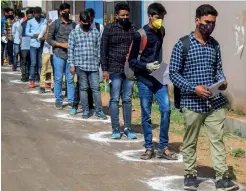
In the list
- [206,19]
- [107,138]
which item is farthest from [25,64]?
[206,19]

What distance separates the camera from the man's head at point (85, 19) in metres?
10.4

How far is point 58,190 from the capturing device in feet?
21.2

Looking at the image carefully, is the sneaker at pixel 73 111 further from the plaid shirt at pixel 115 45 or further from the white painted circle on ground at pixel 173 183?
the white painted circle on ground at pixel 173 183

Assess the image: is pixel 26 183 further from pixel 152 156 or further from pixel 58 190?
pixel 152 156

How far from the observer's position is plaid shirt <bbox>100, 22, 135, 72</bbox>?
9.14 m

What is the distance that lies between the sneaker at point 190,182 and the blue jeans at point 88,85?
172 inches

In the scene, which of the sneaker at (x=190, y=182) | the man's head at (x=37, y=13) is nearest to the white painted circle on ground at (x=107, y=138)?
the sneaker at (x=190, y=182)

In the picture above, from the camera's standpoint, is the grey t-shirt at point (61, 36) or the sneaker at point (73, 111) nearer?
the sneaker at point (73, 111)

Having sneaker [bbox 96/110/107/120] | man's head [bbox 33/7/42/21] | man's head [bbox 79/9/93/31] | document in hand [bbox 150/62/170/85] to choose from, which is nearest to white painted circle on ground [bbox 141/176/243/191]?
document in hand [bbox 150/62/170/85]

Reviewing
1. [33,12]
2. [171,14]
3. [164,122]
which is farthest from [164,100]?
[33,12]

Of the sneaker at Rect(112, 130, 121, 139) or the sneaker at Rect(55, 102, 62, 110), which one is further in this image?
the sneaker at Rect(55, 102, 62, 110)

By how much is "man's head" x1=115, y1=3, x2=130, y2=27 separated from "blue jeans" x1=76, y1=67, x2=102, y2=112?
173 centimetres

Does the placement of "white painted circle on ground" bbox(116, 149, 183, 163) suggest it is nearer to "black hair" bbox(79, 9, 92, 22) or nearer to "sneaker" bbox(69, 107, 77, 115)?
"black hair" bbox(79, 9, 92, 22)

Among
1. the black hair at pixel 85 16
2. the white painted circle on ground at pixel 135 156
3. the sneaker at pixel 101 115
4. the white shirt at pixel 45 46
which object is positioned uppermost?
the black hair at pixel 85 16
